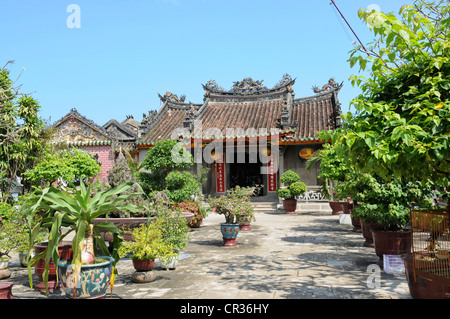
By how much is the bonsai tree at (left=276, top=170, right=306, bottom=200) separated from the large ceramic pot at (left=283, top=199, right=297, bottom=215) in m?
0.18

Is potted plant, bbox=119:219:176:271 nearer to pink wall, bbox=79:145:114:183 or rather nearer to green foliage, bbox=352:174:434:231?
green foliage, bbox=352:174:434:231

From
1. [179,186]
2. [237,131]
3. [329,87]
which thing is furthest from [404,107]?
[329,87]

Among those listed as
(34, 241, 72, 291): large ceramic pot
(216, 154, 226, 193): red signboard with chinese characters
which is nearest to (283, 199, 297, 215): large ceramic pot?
(216, 154, 226, 193): red signboard with chinese characters

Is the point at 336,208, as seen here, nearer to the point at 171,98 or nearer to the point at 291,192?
the point at 291,192

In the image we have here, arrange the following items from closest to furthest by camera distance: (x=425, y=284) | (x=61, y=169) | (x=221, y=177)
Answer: (x=425, y=284) → (x=61, y=169) → (x=221, y=177)

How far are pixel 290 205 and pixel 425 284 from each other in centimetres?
1136

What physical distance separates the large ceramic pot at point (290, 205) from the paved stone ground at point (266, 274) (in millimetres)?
6108

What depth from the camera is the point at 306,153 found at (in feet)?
54.4

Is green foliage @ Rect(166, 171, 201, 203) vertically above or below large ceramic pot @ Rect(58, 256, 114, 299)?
above

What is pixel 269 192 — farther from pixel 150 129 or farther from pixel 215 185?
pixel 150 129

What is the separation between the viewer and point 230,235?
307 inches

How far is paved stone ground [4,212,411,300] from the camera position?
14.5ft

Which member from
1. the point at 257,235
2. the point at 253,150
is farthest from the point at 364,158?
the point at 253,150

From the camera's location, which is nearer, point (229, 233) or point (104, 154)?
A: point (229, 233)
